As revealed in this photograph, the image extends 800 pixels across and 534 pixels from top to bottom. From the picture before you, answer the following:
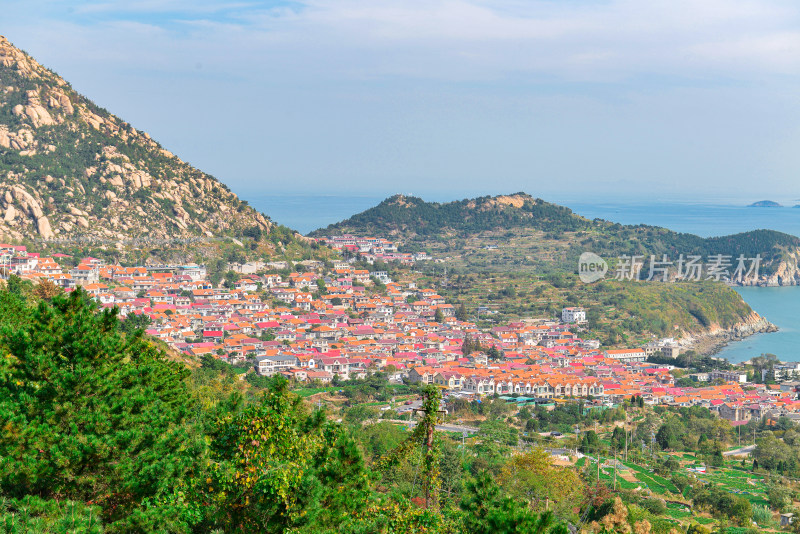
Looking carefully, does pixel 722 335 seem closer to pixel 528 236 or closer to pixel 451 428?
pixel 528 236

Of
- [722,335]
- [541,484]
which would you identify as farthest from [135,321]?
[722,335]

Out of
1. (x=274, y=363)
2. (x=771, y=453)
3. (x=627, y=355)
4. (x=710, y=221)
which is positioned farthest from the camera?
(x=710, y=221)

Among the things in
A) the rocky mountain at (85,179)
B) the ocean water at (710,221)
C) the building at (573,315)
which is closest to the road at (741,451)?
the building at (573,315)

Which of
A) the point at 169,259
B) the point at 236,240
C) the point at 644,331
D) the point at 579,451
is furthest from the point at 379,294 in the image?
the point at 579,451

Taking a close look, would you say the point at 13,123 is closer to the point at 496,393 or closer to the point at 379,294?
the point at 379,294

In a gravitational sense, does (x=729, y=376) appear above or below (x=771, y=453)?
above

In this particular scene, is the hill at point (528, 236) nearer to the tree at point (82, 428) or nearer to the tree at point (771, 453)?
the tree at point (771, 453)
